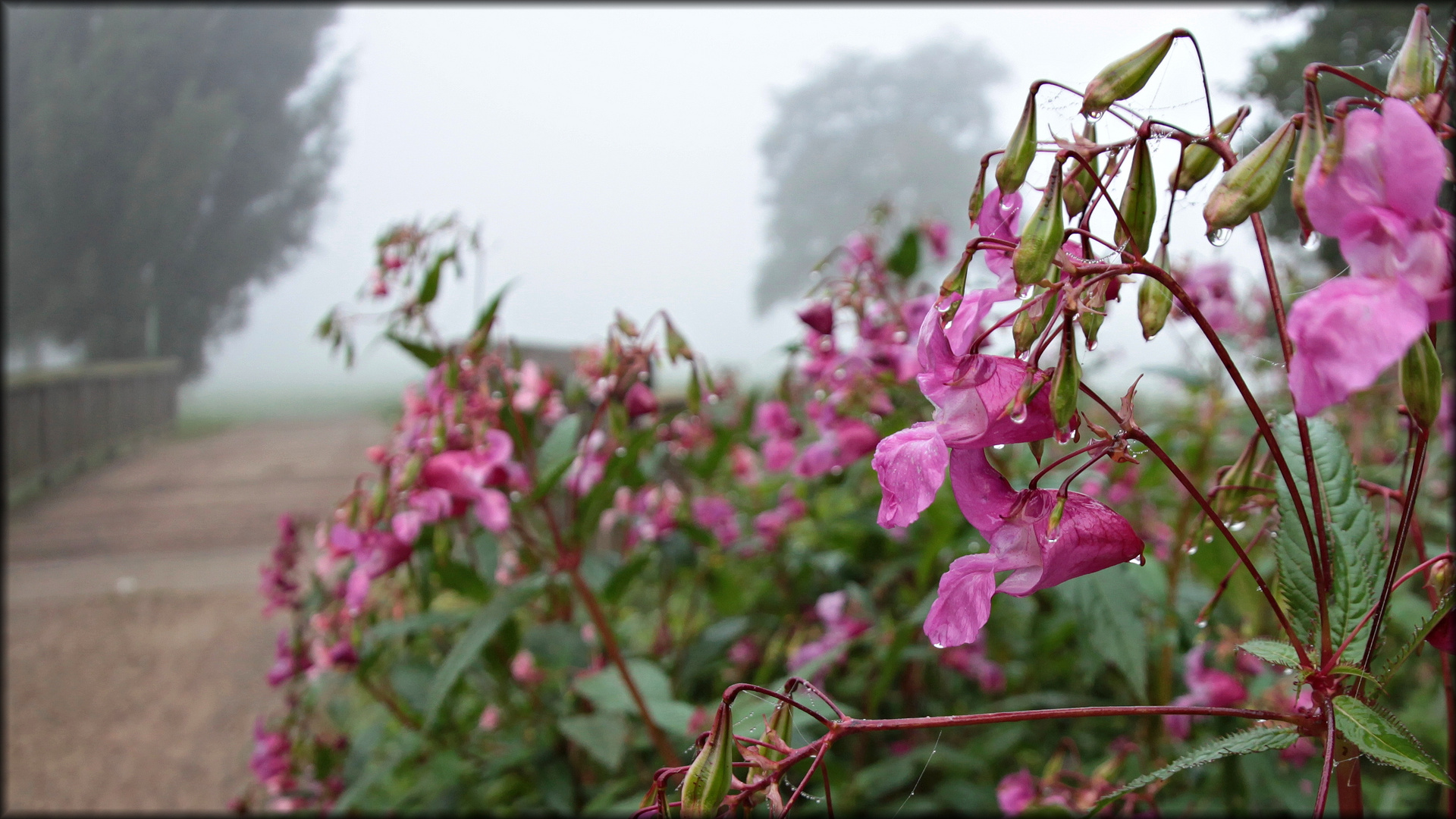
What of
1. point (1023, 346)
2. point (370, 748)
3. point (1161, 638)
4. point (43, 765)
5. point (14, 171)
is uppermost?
point (14, 171)

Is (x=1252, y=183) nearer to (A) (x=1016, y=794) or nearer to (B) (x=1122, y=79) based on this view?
(B) (x=1122, y=79)

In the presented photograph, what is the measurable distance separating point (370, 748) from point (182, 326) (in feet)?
20.2

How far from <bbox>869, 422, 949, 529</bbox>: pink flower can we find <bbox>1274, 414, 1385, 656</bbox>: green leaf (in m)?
0.18

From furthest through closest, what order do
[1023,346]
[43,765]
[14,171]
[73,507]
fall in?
[14,171]
[73,507]
[43,765]
[1023,346]

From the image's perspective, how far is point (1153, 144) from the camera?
1.04ft

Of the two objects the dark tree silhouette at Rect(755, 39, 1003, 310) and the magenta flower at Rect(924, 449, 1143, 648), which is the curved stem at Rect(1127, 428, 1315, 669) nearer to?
the magenta flower at Rect(924, 449, 1143, 648)

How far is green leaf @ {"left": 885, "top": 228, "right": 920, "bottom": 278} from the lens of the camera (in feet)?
3.09

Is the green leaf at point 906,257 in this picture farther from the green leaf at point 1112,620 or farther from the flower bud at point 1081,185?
the flower bud at point 1081,185

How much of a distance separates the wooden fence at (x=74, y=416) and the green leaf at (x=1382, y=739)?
5.67 meters

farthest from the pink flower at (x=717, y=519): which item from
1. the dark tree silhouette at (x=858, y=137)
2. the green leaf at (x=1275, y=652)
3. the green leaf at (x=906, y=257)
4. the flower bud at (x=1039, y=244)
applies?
the dark tree silhouette at (x=858, y=137)

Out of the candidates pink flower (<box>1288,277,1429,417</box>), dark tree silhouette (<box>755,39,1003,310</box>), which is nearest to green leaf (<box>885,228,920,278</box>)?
pink flower (<box>1288,277,1429,417</box>)

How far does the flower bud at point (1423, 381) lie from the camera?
0.81 ft

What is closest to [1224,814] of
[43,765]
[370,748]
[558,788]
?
[558,788]

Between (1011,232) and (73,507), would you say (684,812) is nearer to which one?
(1011,232)
